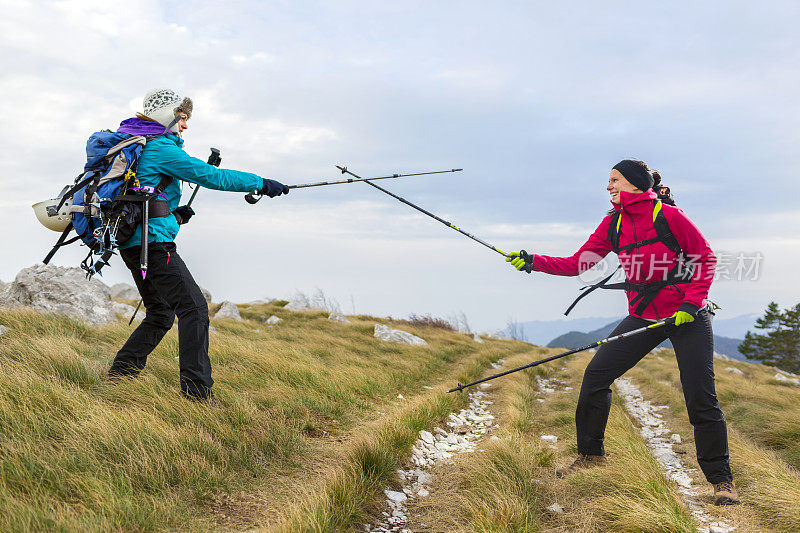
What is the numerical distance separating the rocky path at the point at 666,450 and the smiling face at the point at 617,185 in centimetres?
305

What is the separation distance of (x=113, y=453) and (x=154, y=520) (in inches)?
39.3

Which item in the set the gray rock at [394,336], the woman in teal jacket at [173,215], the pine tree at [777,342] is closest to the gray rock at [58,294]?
the woman in teal jacket at [173,215]

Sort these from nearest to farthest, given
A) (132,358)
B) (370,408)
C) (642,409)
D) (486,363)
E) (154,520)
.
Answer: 1. (154,520)
2. (132,358)
3. (370,408)
4. (642,409)
5. (486,363)

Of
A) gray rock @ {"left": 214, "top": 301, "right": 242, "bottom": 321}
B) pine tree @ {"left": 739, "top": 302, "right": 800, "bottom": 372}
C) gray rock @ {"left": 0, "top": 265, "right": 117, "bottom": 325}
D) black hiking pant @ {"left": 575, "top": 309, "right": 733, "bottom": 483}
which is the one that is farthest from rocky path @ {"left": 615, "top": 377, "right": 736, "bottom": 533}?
pine tree @ {"left": 739, "top": 302, "right": 800, "bottom": 372}

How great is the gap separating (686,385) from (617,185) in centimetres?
214

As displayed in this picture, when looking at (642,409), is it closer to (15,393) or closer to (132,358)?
(132,358)

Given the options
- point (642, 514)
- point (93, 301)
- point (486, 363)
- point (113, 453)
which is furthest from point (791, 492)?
point (93, 301)

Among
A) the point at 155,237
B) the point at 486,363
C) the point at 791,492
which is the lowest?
the point at 486,363

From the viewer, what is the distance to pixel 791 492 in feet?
12.6

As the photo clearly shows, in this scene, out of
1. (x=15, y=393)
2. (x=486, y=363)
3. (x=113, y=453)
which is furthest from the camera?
(x=486, y=363)

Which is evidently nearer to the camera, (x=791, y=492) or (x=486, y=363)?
(x=791, y=492)

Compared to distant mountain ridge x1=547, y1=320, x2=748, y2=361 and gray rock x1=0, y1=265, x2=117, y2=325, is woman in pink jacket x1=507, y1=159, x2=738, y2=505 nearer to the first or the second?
distant mountain ridge x1=547, y1=320, x2=748, y2=361

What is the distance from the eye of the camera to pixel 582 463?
494 centimetres

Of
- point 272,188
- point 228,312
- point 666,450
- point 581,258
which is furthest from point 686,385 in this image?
point 228,312
